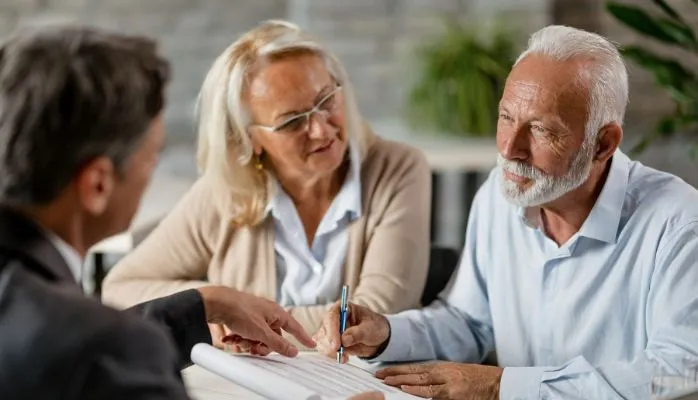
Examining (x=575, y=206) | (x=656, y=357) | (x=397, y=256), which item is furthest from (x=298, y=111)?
(x=656, y=357)

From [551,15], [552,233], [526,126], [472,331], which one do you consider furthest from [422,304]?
[551,15]

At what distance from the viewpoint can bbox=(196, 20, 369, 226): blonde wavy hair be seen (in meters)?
2.42

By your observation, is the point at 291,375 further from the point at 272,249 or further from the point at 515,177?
the point at 272,249

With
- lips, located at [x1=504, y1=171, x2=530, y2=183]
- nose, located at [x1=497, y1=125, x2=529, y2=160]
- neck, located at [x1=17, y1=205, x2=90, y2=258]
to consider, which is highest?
neck, located at [x1=17, y1=205, x2=90, y2=258]

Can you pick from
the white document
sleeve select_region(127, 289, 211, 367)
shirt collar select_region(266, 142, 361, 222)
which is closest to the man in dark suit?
the white document

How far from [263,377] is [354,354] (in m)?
0.39

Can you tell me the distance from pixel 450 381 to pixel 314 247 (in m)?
0.72

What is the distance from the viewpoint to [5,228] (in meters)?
1.23

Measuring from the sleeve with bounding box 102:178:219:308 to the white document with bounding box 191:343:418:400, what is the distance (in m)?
0.66

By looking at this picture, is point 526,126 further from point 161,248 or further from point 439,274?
point 161,248

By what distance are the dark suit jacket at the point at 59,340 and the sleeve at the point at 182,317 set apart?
20.6 inches

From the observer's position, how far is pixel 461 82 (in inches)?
185

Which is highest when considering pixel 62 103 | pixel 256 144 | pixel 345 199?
pixel 62 103

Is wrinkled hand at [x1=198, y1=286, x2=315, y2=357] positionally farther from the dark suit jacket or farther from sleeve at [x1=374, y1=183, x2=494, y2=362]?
the dark suit jacket
